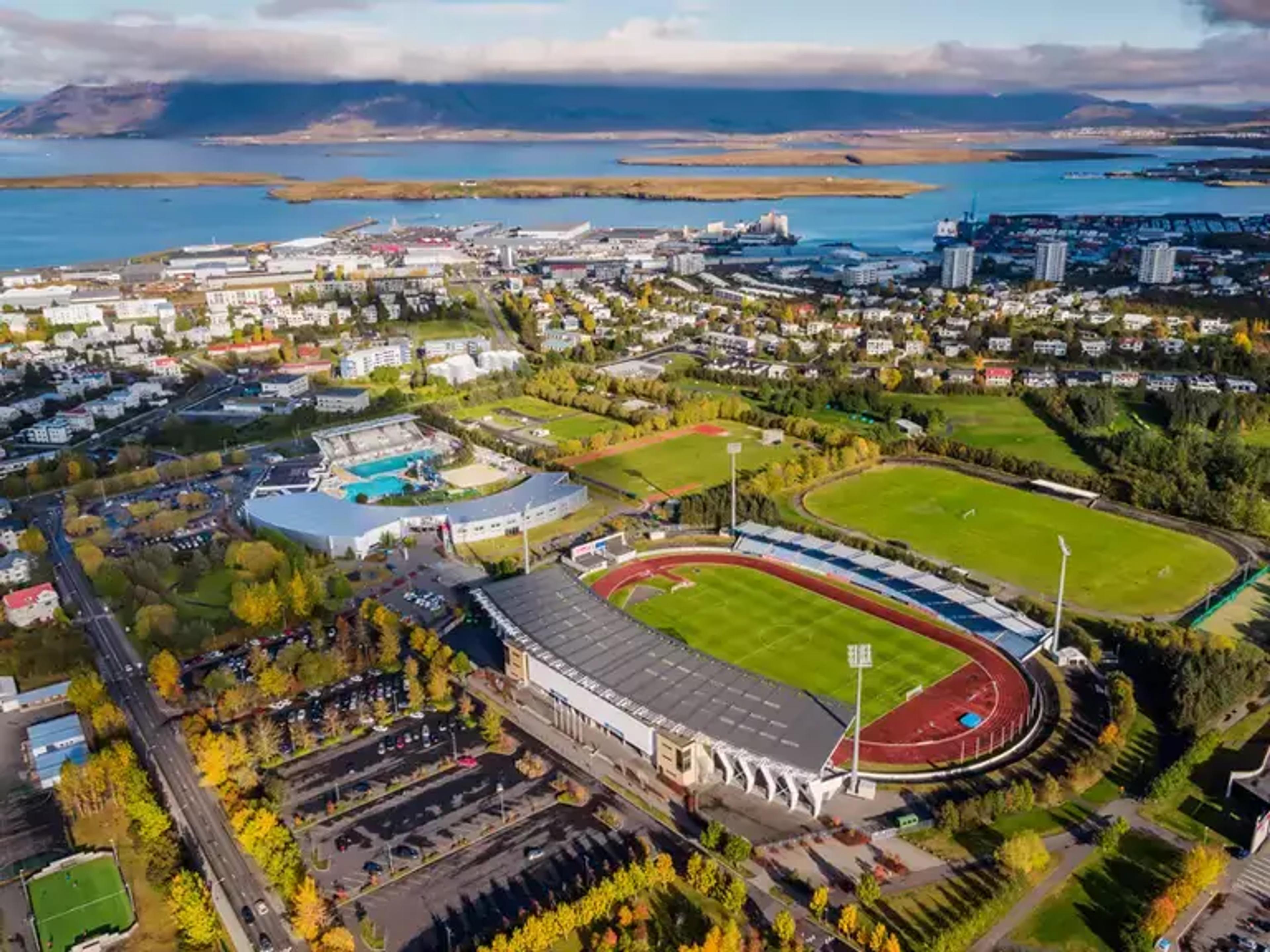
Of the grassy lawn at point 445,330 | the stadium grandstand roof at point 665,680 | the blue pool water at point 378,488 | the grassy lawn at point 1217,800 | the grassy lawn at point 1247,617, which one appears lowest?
the grassy lawn at point 1217,800

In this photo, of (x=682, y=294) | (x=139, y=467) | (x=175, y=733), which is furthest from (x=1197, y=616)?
(x=682, y=294)

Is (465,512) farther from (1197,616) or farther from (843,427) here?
(1197,616)

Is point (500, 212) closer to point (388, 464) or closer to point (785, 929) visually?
point (388, 464)

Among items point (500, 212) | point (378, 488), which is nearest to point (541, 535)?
point (378, 488)

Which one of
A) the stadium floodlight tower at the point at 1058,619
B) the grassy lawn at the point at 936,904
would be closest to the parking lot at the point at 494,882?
the grassy lawn at the point at 936,904

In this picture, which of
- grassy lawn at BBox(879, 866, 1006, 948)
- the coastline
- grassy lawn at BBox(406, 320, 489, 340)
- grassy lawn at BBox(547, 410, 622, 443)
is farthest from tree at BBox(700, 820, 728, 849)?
the coastline

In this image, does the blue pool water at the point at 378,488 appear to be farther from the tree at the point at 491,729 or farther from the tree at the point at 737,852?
the tree at the point at 737,852
